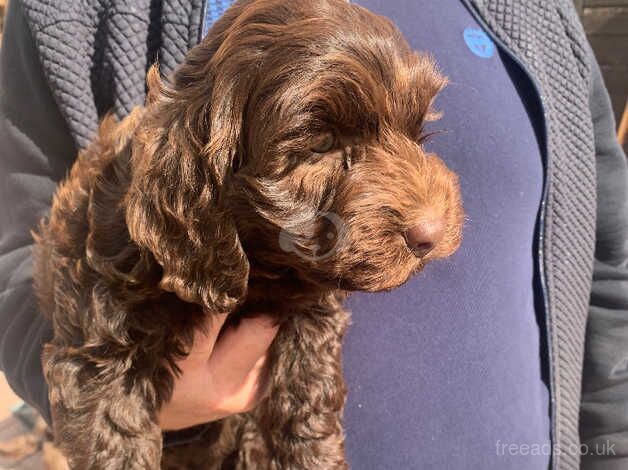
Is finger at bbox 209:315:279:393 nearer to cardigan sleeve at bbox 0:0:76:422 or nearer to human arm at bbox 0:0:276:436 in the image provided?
human arm at bbox 0:0:276:436

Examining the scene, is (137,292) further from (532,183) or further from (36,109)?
(532,183)

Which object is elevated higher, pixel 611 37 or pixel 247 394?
pixel 247 394

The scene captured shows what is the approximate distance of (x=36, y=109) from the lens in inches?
66.8

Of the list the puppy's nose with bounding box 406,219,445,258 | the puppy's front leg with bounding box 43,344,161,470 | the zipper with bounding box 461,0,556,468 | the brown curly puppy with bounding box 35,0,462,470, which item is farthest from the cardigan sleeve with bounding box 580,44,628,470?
the puppy's front leg with bounding box 43,344,161,470

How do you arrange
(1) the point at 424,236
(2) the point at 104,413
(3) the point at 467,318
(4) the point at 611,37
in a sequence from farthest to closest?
(4) the point at 611,37 < (3) the point at 467,318 < (2) the point at 104,413 < (1) the point at 424,236

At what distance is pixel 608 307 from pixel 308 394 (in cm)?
115

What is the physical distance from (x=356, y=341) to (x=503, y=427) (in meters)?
0.51

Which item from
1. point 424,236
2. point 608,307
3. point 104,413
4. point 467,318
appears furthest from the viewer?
point 608,307

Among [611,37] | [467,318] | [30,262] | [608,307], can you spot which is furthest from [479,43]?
[611,37]

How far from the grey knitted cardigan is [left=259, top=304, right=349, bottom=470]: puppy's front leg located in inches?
28.4

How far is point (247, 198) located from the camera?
118cm

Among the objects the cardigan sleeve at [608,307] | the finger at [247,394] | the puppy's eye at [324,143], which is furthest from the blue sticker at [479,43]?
the finger at [247,394]

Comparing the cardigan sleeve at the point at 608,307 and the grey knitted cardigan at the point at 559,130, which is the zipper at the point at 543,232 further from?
the cardigan sleeve at the point at 608,307

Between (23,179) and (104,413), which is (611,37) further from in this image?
(104,413)
